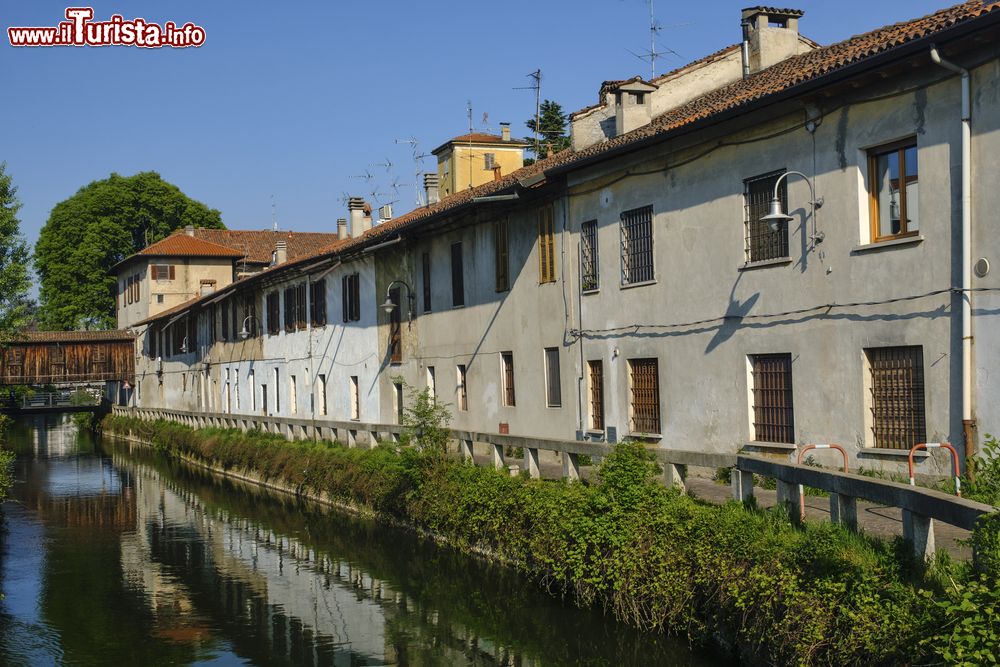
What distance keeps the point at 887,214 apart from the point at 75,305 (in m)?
61.3

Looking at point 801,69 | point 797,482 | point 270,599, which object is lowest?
point 270,599

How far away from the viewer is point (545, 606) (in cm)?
1288

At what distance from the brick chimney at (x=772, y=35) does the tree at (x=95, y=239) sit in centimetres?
5322

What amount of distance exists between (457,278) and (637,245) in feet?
24.4

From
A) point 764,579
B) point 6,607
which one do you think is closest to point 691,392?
point 764,579

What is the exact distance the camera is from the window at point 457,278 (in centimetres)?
2472

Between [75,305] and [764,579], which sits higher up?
[75,305]

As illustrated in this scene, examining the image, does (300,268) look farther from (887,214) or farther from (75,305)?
(75,305)

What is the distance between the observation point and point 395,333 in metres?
28.3

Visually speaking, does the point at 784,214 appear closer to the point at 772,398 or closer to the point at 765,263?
the point at 765,263

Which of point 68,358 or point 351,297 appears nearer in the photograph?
point 351,297

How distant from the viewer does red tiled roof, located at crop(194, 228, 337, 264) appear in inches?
2579

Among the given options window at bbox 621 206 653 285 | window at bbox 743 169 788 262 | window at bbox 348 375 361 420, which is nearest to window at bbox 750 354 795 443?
window at bbox 743 169 788 262

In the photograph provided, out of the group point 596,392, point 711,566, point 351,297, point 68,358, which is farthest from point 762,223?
point 68,358
